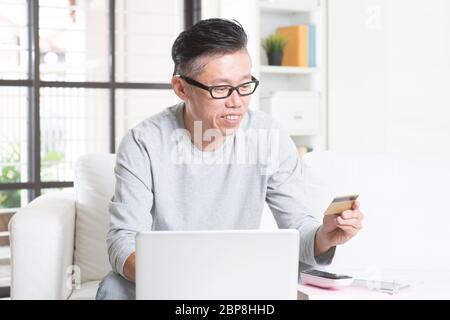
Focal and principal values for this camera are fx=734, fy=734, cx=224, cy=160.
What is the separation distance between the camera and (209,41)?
1789mm

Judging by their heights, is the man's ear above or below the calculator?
above

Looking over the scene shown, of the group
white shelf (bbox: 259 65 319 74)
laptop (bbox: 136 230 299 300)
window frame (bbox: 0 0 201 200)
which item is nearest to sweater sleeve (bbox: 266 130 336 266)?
laptop (bbox: 136 230 299 300)

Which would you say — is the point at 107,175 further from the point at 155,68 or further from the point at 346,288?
the point at 155,68

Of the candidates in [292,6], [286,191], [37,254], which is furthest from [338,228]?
[292,6]

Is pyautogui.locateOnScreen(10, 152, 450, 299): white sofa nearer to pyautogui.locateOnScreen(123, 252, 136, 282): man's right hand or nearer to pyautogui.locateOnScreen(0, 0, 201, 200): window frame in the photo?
pyautogui.locateOnScreen(123, 252, 136, 282): man's right hand

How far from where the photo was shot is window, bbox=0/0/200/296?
3.48 m

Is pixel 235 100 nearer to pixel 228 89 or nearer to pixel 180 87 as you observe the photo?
pixel 228 89

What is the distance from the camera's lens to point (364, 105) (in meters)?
3.73

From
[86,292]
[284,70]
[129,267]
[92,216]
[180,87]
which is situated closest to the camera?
[129,267]

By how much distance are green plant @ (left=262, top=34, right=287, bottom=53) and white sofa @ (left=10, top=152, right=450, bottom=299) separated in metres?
→ 1.33

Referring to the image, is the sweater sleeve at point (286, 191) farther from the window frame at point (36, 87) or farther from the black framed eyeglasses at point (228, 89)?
the window frame at point (36, 87)

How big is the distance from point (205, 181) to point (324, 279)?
403mm

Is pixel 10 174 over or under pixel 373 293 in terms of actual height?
over

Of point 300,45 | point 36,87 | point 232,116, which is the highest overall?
point 300,45
